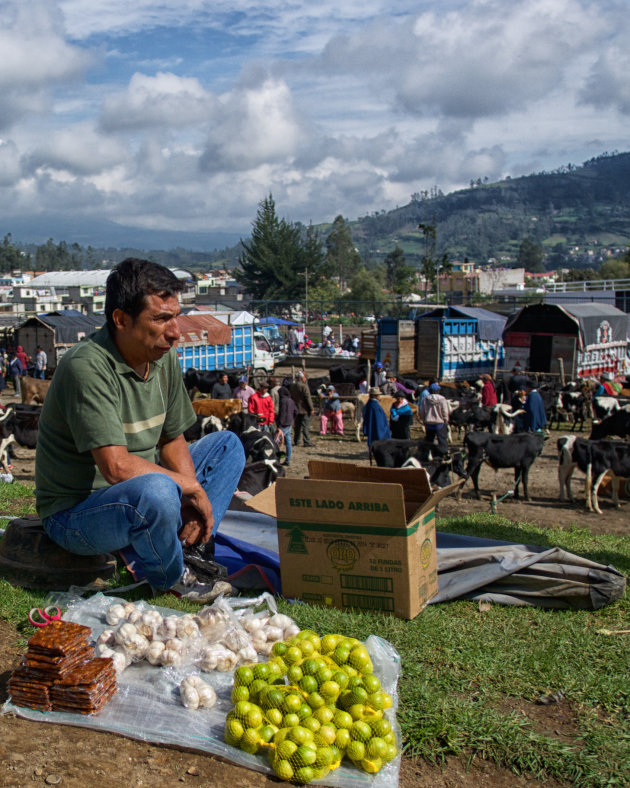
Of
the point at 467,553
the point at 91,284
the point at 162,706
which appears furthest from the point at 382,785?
the point at 91,284

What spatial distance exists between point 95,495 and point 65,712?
119cm

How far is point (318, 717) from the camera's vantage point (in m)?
3.01

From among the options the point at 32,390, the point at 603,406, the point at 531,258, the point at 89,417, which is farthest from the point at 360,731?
the point at 531,258

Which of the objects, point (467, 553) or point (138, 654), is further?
point (467, 553)

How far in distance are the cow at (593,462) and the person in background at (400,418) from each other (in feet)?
14.5

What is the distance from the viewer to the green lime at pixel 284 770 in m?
2.80

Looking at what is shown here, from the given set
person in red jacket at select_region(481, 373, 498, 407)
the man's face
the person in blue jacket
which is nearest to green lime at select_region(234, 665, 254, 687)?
the man's face

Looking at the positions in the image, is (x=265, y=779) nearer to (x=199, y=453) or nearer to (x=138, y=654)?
(x=138, y=654)

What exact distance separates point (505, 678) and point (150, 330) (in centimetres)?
259

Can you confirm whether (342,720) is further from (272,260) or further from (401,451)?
(272,260)

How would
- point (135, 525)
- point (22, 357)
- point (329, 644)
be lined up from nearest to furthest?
1. point (329, 644)
2. point (135, 525)
3. point (22, 357)

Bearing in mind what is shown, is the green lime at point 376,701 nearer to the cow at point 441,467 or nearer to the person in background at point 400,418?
the cow at point 441,467

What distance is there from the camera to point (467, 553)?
5.08 m

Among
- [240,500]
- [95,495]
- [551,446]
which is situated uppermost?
[95,495]
